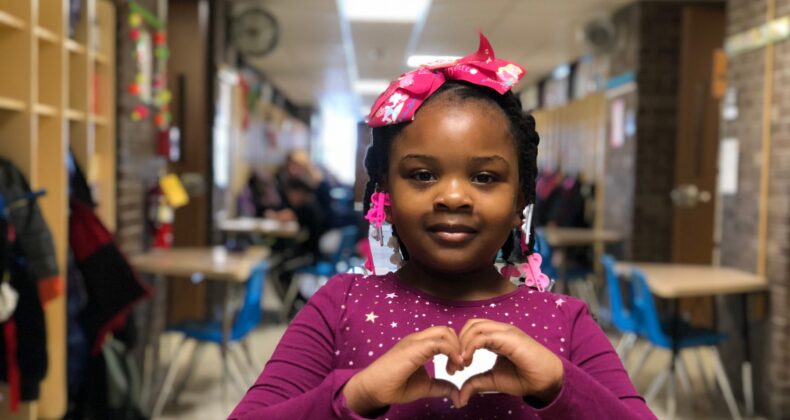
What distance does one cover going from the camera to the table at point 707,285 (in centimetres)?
379

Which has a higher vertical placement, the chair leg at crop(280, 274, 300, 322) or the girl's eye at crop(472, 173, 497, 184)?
the girl's eye at crop(472, 173, 497, 184)

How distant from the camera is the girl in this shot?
85 centimetres

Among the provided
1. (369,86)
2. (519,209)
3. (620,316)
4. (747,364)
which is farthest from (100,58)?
(369,86)

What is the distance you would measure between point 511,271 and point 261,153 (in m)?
10.7

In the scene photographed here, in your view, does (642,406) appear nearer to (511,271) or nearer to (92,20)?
(511,271)

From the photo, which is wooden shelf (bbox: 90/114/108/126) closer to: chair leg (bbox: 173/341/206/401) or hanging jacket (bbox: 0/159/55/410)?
hanging jacket (bbox: 0/159/55/410)

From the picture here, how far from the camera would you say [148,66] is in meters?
4.67

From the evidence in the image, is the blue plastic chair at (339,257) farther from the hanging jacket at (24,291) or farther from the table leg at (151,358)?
the hanging jacket at (24,291)

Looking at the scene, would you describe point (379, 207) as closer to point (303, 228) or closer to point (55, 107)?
point (55, 107)

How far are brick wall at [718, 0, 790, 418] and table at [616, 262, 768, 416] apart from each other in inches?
2.8

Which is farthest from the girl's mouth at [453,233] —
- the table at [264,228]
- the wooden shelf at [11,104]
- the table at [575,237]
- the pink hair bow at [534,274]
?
the table at [264,228]

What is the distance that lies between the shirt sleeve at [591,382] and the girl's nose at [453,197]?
0.67ft

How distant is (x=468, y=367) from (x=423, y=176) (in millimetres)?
233

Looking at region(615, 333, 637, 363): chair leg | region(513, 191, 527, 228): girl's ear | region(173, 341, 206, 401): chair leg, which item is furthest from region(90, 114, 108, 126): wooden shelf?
region(513, 191, 527, 228): girl's ear
